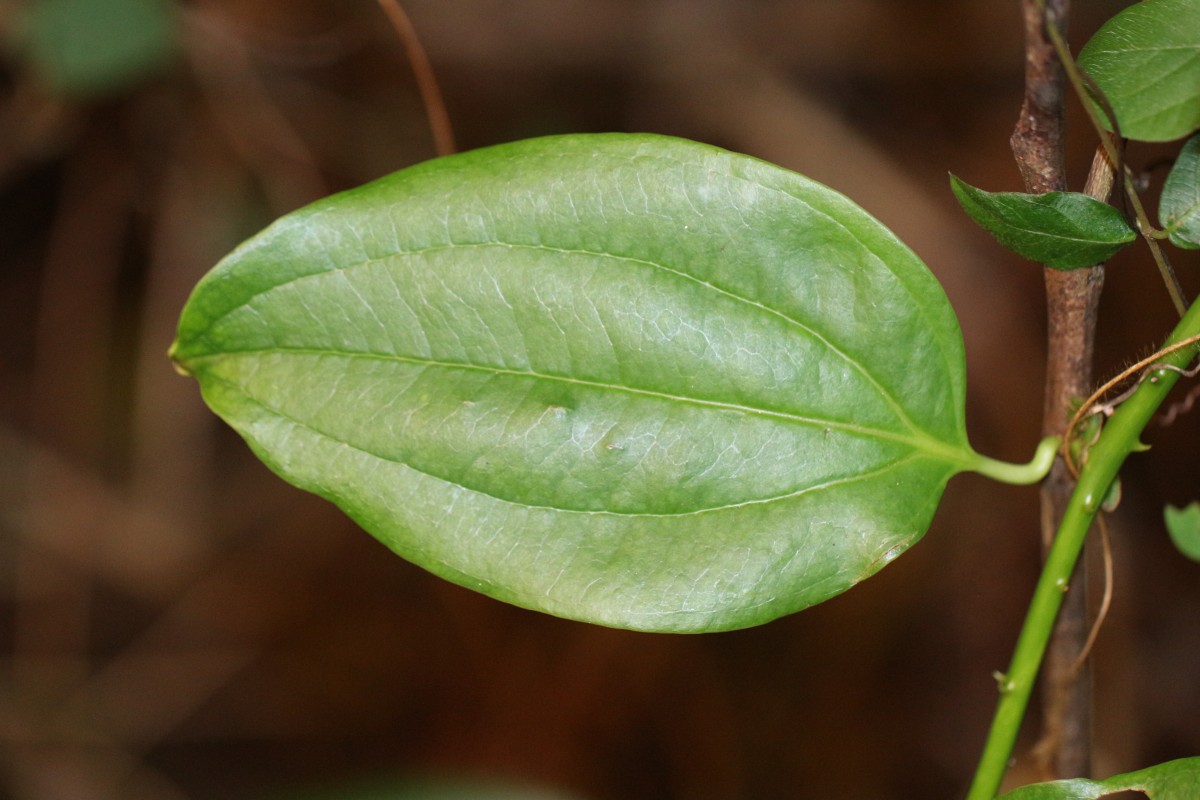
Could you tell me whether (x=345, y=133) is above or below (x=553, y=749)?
above

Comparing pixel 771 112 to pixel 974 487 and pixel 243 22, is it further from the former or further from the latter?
pixel 243 22

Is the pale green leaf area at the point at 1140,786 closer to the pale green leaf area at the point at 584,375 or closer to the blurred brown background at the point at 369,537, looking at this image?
the pale green leaf area at the point at 584,375

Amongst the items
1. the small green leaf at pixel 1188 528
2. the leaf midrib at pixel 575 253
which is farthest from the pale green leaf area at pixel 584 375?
the small green leaf at pixel 1188 528

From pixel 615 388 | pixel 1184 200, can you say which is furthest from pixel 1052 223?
pixel 615 388

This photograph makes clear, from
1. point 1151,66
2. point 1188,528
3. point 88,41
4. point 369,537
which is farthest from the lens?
point 369,537

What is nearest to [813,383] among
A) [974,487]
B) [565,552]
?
[565,552]

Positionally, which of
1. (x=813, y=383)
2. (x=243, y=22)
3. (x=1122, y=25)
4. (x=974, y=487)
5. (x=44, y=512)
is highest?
(x=243, y=22)

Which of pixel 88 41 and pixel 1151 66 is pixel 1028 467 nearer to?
pixel 1151 66
